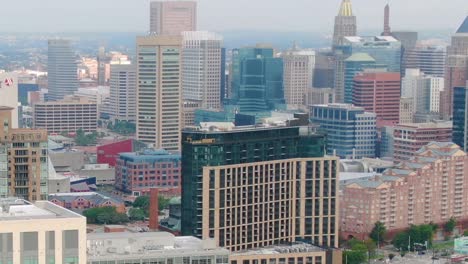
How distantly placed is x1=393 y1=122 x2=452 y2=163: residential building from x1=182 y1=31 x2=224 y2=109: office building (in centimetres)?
1715

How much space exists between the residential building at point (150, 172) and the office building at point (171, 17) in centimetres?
3326

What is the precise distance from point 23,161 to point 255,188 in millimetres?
4257

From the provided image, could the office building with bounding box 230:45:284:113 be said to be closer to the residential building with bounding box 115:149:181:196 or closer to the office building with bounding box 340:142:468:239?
the residential building with bounding box 115:149:181:196

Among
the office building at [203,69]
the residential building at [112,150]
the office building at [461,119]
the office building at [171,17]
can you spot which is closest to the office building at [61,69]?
the office building at [171,17]

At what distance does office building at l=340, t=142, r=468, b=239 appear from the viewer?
100ft

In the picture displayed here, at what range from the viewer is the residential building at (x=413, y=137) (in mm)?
41250

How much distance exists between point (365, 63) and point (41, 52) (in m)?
29.3

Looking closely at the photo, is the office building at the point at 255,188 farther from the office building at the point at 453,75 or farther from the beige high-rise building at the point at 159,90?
the office building at the point at 453,75

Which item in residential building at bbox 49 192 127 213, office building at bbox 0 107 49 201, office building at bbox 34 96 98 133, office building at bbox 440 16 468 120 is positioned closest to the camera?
office building at bbox 0 107 49 201

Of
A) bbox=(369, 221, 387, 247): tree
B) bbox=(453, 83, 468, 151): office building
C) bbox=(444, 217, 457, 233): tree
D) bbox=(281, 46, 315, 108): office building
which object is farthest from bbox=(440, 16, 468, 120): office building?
bbox=(369, 221, 387, 247): tree

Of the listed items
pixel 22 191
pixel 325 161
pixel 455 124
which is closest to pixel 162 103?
pixel 455 124

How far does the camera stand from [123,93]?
60281mm

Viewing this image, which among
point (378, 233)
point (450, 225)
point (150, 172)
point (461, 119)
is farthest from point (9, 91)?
point (461, 119)

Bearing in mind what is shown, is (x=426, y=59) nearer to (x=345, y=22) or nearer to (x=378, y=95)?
(x=345, y=22)
